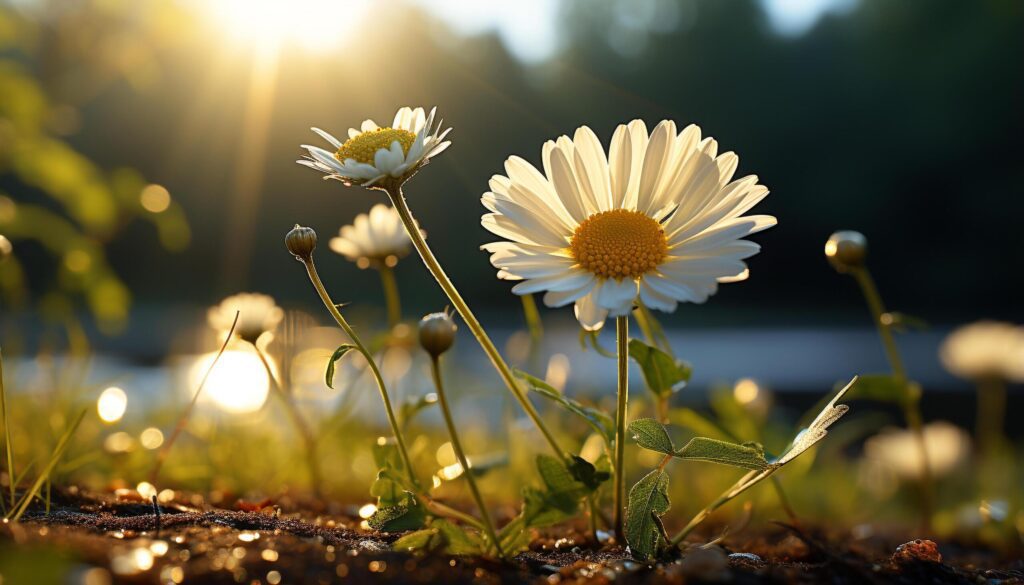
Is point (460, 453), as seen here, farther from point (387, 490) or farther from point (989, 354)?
point (989, 354)

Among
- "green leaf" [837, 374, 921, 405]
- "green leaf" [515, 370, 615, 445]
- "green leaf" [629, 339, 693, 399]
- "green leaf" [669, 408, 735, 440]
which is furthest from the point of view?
"green leaf" [837, 374, 921, 405]

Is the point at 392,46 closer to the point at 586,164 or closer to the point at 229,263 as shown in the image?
the point at 229,263

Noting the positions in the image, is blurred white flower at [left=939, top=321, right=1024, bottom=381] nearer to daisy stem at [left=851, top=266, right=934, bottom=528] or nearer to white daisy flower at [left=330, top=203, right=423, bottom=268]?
daisy stem at [left=851, top=266, right=934, bottom=528]

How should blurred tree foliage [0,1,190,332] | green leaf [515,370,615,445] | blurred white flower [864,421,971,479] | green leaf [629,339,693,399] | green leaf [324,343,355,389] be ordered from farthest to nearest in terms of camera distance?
blurred white flower [864,421,971,479]
blurred tree foliage [0,1,190,332]
green leaf [629,339,693,399]
green leaf [515,370,615,445]
green leaf [324,343,355,389]

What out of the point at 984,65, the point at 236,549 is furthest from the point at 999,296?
the point at 236,549

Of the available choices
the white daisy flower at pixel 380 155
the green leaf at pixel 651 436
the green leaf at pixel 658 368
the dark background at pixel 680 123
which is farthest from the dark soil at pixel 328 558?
the dark background at pixel 680 123

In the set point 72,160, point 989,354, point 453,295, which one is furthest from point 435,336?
point 989,354

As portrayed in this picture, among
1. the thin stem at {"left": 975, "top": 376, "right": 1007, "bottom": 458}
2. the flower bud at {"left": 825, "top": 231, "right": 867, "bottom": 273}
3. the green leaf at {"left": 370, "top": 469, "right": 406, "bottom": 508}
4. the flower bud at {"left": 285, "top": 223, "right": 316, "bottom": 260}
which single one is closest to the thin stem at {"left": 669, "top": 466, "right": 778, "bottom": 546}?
the green leaf at {"left": 370, "top": 469, "right": 406, "bottom": 508}
